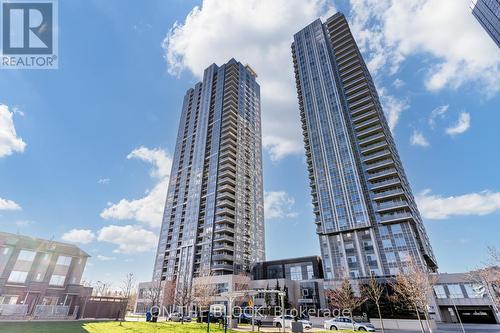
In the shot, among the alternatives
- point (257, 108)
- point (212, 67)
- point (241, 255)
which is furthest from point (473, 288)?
point (212, 67)

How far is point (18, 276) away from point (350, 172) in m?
74.6

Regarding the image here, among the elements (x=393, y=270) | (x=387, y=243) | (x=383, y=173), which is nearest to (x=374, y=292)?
(x=393, y=270)

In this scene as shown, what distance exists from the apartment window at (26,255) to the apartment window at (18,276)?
2506 mm

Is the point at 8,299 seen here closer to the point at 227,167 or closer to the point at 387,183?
the point at 227,167

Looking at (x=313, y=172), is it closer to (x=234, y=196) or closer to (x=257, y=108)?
(x=234, y=196)

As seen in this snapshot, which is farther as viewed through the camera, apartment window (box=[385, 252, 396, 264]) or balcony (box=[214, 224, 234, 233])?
balcony (box=[214, 224, 234, 233])

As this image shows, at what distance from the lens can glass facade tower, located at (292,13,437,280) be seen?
196ft

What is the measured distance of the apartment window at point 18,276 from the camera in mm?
44700

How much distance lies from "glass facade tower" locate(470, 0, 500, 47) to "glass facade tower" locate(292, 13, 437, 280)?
43.4 metres

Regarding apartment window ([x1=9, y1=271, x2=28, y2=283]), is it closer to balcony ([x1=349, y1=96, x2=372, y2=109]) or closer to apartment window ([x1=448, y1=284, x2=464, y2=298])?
apartment window ([x1=448, y1=284, x2=464, y2=298])

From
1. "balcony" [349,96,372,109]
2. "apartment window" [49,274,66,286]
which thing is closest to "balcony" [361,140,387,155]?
"balcony" [349,96,372,109]

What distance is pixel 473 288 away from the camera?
161 ft

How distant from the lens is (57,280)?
161 feet

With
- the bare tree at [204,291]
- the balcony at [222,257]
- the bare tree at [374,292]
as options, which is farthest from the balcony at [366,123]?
the bare tree at [204,291]
